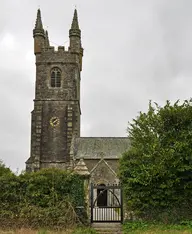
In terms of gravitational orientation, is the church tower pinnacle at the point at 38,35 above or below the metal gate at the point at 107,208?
above

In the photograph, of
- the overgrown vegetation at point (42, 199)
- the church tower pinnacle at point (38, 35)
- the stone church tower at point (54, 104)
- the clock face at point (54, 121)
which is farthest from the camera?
the church tower pinnacle at point (38, 35)

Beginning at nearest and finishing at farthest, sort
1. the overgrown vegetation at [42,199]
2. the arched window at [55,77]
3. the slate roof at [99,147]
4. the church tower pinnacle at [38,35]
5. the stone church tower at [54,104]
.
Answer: the overgrown vegetation at [42,199] → the slate roof at [99,147] → the stone church tower at [54,104] → the arched window at [55,77] → the church tower pinnacle at [38,35]

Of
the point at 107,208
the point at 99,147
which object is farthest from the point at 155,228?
the point at 99,147

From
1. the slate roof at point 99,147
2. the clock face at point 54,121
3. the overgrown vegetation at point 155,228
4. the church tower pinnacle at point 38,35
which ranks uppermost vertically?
the church tower pinnacle at point 38,35

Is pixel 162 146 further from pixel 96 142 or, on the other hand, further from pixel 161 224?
pixel 96 142

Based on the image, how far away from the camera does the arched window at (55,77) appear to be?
51.4m

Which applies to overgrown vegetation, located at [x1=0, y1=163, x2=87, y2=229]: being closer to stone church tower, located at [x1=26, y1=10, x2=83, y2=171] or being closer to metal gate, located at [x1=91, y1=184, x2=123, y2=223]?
metal gate, located at [x1=91, y1=184, x2=123, y2=223]

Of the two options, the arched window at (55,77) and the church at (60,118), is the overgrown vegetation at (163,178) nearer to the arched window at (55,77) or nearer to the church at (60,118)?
the church at (60,118)

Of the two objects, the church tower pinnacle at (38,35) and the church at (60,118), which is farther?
the church tower pinnacle at (38,35)

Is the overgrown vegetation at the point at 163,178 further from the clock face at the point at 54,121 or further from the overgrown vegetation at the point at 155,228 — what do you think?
the clock face at the point at 54,121

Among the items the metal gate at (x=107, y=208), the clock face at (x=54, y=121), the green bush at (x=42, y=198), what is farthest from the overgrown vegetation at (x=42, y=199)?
the clock face at (x=54, y=121)

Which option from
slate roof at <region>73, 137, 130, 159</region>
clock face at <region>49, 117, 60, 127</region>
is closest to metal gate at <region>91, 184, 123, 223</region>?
slate roof at <region>73, 137, 130, 159</region>

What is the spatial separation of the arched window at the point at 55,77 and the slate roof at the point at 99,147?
756 cm

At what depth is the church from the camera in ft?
158
